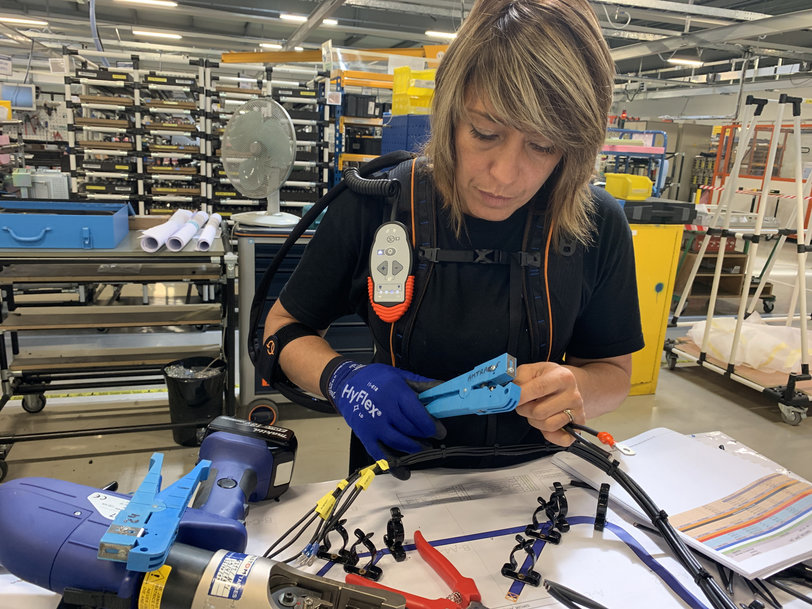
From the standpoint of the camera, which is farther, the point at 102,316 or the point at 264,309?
the point at 264,309

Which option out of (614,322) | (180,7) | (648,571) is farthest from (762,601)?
(180,7)

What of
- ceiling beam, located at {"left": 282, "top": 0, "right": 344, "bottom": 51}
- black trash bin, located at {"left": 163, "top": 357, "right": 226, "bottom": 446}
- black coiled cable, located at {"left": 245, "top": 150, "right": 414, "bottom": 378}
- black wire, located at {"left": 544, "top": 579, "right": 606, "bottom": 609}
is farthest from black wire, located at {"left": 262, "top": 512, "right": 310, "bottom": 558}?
ceiling beam, located at {"left": 282, "top": 0, "right": 344, "bottom": 51}

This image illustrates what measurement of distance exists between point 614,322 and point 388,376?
483 mm

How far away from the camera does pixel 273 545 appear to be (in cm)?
80

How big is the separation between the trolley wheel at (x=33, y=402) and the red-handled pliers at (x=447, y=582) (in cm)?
290

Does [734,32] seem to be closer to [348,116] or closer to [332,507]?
[348,116]

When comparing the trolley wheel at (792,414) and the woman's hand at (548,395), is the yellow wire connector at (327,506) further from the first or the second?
the trolley wheel at (792,414)

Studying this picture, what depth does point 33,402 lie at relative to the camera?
2928 mm

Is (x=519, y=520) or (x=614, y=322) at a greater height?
(x=614, y=322)

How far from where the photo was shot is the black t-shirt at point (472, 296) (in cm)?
98

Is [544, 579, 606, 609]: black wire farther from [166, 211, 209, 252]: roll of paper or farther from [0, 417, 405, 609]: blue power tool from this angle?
[166, 211, 209, 252]: roll of paper

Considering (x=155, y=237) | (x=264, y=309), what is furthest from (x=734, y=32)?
(x=155, y=237)

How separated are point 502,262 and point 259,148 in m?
2.03

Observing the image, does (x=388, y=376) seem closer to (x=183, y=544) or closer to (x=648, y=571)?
(x=183, y=544)
